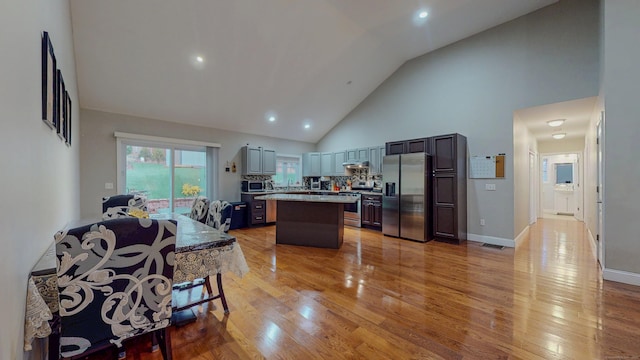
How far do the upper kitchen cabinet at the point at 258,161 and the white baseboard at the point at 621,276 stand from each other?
21.0ft

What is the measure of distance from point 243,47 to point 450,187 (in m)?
4.59

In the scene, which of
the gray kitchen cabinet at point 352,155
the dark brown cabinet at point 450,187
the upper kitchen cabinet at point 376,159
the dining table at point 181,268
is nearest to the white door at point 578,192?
the dark brown cabinet at point 450,187

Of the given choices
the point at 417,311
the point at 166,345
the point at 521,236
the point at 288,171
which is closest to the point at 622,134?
the point at 521,236

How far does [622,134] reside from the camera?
3.01 meters

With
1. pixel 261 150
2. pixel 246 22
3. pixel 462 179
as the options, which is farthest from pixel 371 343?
pixel 261 150

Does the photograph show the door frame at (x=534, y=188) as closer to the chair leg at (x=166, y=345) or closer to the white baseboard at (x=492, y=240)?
the white baseboard at (x=492, y=240)

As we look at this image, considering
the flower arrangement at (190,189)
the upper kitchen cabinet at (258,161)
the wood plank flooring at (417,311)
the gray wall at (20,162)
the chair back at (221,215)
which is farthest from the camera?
the upper kitchen cabinet at (258,161)

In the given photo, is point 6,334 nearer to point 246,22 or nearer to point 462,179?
point 246,22

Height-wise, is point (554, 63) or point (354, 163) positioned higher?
point (554, 63)

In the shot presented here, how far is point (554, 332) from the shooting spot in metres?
2.03

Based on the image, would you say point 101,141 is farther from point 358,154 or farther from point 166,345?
point 358,154

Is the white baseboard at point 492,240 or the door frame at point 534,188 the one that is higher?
the door frame at point 534,188

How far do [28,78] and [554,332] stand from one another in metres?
4.00

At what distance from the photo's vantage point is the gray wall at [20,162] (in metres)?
1.00
